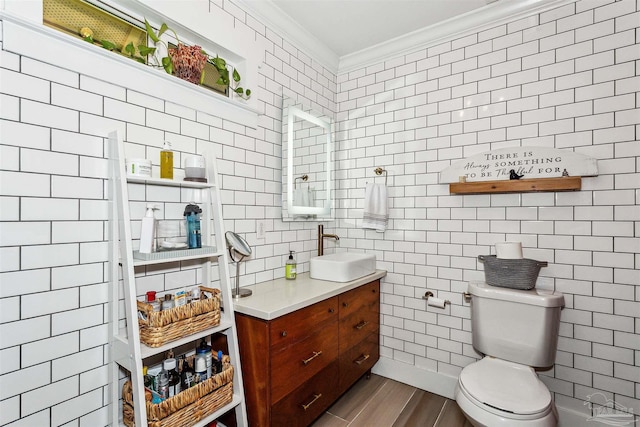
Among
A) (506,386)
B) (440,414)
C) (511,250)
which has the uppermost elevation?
(511,250)

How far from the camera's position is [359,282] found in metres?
2.15

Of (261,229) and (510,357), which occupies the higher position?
(261,229)

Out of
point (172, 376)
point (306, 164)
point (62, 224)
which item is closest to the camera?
point (62, 224)

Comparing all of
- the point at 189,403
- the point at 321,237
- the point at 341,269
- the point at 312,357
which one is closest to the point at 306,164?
the point at 321,237

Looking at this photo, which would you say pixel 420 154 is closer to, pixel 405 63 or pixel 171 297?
pixel 405 63

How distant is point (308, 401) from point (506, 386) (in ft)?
3.38

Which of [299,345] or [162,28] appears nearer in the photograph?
[162,28]

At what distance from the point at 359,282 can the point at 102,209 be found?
1.53 metres

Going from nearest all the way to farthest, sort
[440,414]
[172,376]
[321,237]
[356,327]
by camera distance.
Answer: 1. [172,376]
2. [440,414]
3. [356,327]
4. [321,237]

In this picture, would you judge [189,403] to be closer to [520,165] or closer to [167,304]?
[167,304]

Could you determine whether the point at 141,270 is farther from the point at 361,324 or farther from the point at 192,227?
the point at 361,324

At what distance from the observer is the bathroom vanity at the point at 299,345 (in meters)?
1.50

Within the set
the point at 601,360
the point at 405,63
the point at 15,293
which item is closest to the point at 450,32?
the point at 405,63

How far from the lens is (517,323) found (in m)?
1.79
